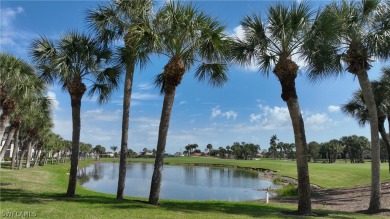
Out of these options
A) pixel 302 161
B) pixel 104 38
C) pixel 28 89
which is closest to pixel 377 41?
pixel 302 161

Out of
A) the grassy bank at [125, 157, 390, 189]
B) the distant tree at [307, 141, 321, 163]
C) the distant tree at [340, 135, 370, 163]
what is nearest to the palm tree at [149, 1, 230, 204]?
the grassy bank at [125, 157, 390, 189]

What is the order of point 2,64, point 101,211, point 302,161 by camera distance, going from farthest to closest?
point 2,64
point 302,161
point 101,211

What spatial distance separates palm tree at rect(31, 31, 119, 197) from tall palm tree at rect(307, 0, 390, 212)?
10381 millimetres

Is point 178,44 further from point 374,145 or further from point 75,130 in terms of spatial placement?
A: point 374,145

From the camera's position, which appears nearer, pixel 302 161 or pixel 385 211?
pixel 302 161

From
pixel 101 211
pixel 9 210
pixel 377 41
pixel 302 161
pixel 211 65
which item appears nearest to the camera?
pixel 9 210

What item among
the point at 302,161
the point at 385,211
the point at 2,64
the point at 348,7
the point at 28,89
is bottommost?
the point at 385,211

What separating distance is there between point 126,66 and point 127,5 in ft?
10.3

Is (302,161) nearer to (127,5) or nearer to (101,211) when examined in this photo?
(101,211)

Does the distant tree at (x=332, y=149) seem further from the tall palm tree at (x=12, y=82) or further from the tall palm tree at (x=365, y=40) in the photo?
the tall palm tree at (x=12, y=82)

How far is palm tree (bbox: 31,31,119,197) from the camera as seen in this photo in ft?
54.5

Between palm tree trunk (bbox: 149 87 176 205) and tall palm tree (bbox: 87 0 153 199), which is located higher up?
tall palm tree (bbox: 87 0 153 199)

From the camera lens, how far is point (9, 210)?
1165cm

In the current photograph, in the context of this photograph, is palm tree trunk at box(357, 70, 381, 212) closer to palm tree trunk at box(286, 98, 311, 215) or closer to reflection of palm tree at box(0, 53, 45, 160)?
palm tree trunk at box(286, 98, 311, 215)
